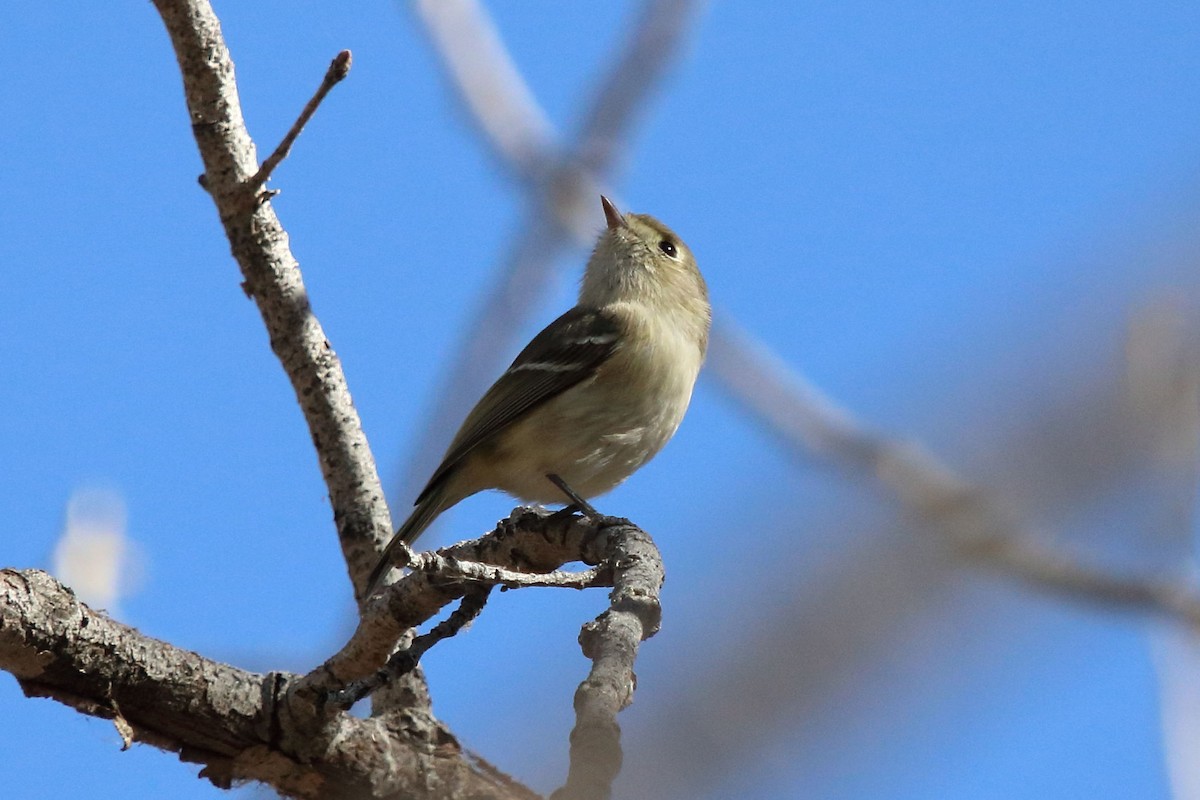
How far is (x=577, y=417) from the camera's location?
4176 mm

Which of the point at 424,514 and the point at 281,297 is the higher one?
the point at 281,297

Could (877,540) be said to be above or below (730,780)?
above

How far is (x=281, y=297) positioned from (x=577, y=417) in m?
1.12

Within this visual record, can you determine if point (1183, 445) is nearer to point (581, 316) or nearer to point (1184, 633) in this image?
point (1184, 633)

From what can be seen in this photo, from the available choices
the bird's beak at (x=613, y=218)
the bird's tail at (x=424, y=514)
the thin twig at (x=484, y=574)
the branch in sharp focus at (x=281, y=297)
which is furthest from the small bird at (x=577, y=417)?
the thin twig at (x=484, y=574)

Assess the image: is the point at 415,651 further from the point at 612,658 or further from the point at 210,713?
the point at 612,658

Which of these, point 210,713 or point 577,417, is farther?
point 577,417

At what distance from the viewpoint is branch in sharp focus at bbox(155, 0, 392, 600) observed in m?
3.30

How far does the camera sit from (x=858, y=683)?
3.25 ft

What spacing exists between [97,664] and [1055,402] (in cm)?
188

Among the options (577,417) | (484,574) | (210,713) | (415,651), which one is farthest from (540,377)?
(484,574)

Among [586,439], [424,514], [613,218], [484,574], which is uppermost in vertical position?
[613,218]

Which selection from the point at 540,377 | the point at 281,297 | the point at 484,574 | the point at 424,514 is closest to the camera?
the point at 484,574

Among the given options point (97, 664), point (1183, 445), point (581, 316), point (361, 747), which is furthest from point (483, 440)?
point (1183, 445)
